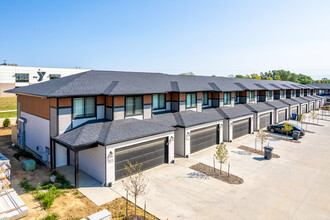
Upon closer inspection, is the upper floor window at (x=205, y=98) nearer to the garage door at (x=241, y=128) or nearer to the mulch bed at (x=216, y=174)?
the garage door at (x=241, y=128)

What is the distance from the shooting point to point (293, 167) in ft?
54.2

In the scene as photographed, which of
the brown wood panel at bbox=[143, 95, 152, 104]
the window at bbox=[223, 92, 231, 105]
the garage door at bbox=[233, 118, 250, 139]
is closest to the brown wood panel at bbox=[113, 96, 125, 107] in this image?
the brown wood panel at bbox=[143, 95, 152, 104]

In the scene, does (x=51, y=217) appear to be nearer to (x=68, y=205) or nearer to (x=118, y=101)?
(x=68, y=205)

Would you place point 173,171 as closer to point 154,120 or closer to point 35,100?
point 154,120

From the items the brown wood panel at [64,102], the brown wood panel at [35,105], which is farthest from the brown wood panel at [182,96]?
the brown wood panel at [35,105]

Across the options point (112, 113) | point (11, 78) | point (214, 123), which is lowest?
point (214, 123)

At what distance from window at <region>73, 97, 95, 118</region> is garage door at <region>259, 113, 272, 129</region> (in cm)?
2381

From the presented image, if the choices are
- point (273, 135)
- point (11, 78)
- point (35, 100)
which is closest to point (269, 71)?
point (273, 135)

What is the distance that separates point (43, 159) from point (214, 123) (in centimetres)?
1563

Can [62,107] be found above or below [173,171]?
above

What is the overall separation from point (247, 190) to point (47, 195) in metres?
11.3

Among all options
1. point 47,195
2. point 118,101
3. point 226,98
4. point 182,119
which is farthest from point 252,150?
point 47,195

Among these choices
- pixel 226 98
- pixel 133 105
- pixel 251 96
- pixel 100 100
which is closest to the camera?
pixel 100 100

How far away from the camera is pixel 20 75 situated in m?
60.8
